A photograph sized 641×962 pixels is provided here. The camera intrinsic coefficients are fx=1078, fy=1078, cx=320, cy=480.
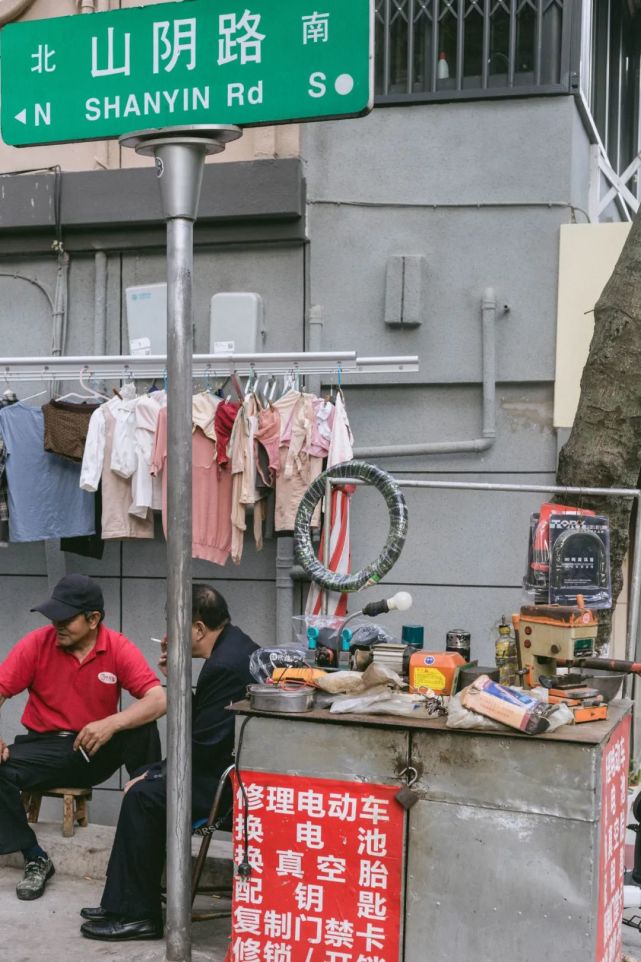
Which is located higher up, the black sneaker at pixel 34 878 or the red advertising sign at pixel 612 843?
the red advertising sign at pixel 612 843

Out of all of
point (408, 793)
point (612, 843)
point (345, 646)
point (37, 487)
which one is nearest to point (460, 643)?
point (345, 646)

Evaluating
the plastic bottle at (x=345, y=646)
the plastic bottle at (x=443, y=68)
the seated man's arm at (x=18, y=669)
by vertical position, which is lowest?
the seated man's arm at (x=18, y=669)

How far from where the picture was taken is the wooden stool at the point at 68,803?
18.3 ft

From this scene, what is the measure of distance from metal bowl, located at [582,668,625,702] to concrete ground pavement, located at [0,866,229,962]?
190 centimetres

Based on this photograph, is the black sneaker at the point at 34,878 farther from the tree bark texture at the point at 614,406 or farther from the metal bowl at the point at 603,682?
the tree bark texture at the point at 614,406

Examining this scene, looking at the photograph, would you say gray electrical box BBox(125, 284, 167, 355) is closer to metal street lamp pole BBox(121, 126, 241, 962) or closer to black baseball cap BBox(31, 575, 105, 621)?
black baseball cap BBox(31, 575, 105, 621)

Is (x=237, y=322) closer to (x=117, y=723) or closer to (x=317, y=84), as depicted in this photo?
(x=117, y=723)

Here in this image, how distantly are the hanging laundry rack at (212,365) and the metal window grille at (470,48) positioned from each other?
181 centimetres

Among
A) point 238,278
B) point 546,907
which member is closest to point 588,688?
point 546,907

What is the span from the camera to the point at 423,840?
3883 mm

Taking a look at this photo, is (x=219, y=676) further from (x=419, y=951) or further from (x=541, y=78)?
(x=541, y=78)

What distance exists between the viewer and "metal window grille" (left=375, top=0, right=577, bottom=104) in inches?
265

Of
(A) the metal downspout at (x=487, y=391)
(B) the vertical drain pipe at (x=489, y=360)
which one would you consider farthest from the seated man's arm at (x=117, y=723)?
(B) the vertical drain pipe at (x=489, y=360)

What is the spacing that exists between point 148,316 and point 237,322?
625mm
